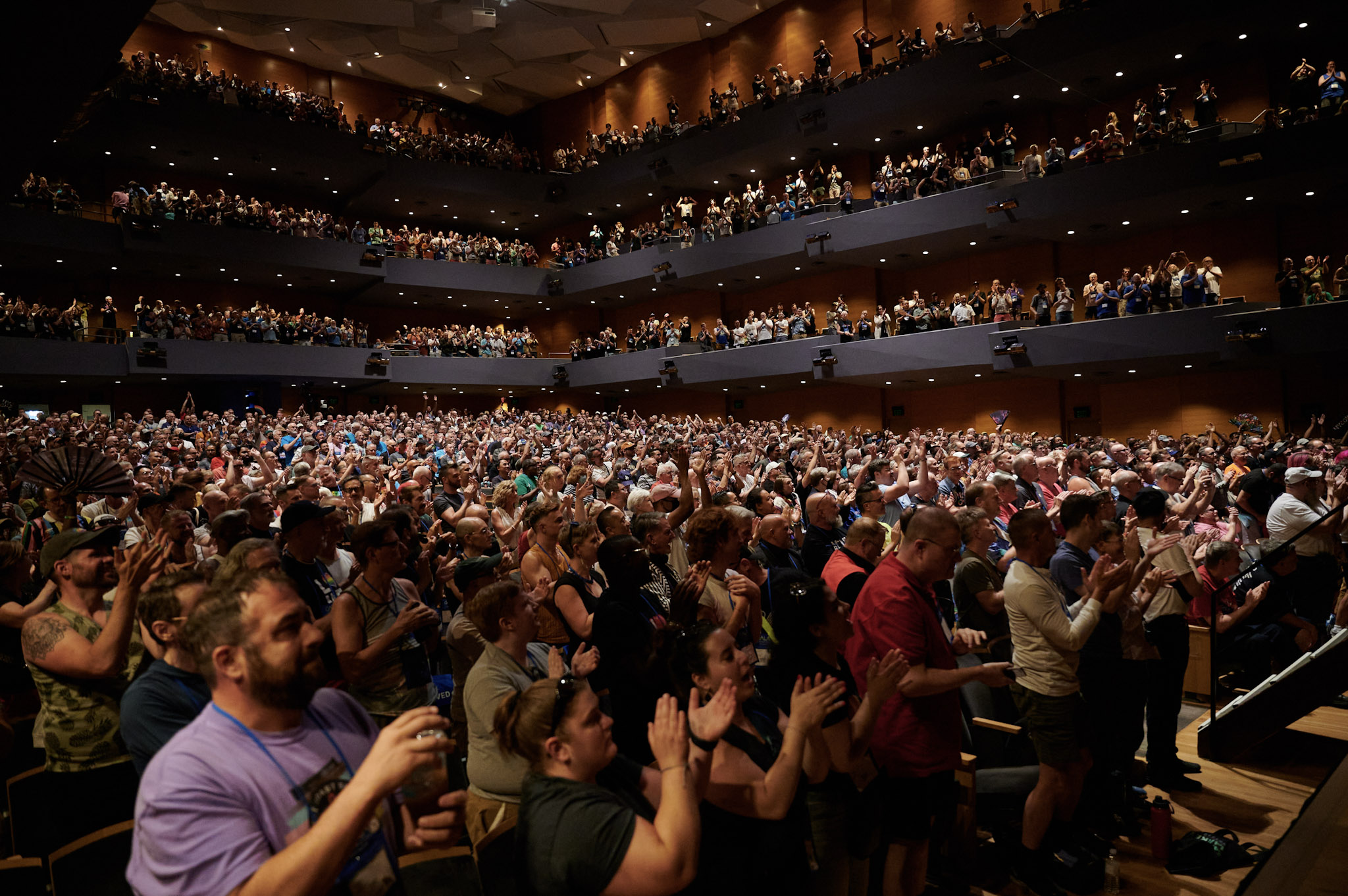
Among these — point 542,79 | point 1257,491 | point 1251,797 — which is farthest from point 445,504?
point 542,79

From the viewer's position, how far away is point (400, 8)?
23859 mm

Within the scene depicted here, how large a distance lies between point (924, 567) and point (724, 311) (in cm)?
2492

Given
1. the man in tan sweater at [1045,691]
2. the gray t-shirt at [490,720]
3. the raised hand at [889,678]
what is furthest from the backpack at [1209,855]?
the gray t-shirt at [490,720]

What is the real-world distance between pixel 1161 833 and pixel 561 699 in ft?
10.5

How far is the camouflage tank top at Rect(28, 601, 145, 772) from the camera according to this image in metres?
2.51

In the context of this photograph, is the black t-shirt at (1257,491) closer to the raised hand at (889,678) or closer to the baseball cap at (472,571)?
the raised hand at (889,678)

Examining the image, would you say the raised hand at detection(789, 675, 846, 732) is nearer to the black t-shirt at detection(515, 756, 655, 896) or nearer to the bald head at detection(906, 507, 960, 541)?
the black t-shirt at detection(515, 756, 655, 896)

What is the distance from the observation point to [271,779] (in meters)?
1.42

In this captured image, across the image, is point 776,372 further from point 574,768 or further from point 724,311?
point 574,768

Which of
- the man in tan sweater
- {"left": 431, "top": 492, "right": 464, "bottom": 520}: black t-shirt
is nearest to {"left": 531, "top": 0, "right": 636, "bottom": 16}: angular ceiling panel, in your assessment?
{"left": 431, "top": 492, "right": 464, "bottom": 520}: black t-shirt

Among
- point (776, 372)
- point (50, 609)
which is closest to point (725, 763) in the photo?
point (50, 609)

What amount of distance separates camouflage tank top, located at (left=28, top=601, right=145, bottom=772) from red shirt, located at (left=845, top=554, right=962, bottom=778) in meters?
2.40

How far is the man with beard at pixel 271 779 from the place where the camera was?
1.32 meters

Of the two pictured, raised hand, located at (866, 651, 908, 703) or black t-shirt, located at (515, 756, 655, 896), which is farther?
raised hand, located at (866, 651, 908, 703)
